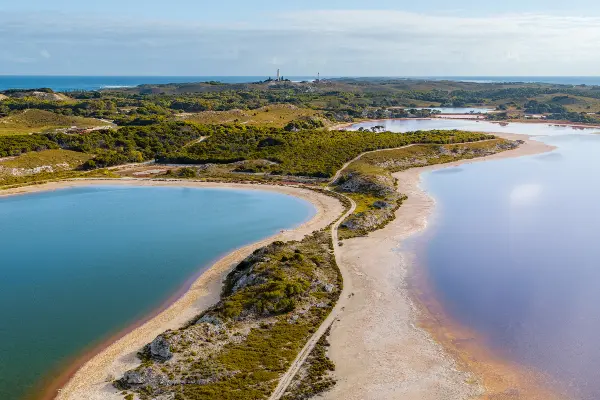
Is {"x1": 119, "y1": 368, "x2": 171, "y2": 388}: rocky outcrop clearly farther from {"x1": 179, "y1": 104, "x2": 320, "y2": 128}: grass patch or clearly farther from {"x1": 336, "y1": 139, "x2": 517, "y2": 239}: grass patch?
{"x1": 179, "y1": 104, "x2": 320, "y2": 128}: grass patch

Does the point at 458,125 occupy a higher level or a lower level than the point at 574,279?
higher

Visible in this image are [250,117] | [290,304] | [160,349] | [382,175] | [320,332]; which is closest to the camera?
→ [160,349]

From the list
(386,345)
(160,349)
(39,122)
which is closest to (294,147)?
(39,122)

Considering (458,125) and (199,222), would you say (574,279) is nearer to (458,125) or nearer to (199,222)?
(199,222)

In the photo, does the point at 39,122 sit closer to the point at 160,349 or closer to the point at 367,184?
the point at 367,184

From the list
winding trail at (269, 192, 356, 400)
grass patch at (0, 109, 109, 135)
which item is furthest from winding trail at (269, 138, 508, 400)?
grass patch at (0, 109, 109, 135)

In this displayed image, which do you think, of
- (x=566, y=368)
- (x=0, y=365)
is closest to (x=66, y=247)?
(x=0, y=365)
